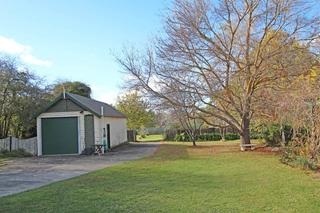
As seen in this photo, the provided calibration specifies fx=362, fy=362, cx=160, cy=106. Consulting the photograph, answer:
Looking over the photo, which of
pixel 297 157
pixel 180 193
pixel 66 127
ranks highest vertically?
pixel 66 127

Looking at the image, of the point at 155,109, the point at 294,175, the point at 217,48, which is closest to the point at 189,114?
the point at 155,109

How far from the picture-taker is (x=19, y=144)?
2294 centimetres

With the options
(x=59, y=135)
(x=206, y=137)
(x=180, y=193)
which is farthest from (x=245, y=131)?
(x=206, y=137)

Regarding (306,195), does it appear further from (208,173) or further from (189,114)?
(189,114)

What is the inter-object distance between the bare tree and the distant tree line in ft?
23.8

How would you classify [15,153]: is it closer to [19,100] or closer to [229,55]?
[19,100]

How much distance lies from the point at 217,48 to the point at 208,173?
396 inches

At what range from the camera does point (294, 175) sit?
10469mm

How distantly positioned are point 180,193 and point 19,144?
17570 millimetres

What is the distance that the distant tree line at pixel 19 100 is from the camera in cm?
2319

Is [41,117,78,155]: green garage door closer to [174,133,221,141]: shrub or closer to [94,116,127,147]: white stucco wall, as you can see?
[94,116,127,147]: white stucco wall

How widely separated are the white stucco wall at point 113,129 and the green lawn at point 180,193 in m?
11.9

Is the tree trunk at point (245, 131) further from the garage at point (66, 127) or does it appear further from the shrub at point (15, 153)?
the shrub at point (15, 153)

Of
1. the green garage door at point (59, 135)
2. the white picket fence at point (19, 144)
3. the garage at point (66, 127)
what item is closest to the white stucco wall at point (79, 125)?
the garage at point (66, 127)
